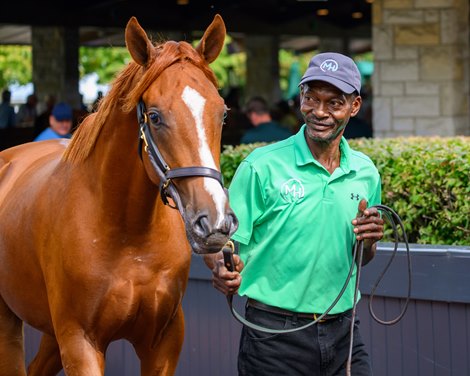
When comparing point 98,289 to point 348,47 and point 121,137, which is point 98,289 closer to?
point 121,137

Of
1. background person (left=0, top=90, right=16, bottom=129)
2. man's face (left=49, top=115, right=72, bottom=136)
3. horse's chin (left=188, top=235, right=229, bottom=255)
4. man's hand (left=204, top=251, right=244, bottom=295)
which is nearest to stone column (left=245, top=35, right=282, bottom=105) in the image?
background person (left=0, top=90, right=16, bottom=129)

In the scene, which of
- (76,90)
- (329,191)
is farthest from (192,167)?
(76,90)

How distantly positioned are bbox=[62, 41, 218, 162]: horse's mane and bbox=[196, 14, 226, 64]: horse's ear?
5 cm

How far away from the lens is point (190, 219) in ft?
11.3

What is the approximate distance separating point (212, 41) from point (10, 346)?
240 centimetres

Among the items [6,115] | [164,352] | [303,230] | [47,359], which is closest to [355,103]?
[303,230]

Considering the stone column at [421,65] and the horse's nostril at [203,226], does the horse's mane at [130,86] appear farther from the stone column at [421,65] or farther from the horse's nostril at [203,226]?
the stone column at [421,65]

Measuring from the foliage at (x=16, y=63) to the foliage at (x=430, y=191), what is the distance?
30.1m

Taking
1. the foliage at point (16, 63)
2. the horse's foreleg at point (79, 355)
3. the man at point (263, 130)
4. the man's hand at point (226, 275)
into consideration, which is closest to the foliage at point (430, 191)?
the horse's foreleg at point (79, 355)

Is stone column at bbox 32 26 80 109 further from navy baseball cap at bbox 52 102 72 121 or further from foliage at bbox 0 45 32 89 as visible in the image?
foliage at bbox 0 45 32 89

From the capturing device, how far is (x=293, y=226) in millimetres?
3820

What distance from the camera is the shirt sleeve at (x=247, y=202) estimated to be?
380 centimetres

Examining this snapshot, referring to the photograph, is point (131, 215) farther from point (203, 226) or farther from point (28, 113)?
point (28, 113)

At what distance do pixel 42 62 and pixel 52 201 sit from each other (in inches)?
622
